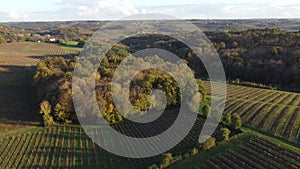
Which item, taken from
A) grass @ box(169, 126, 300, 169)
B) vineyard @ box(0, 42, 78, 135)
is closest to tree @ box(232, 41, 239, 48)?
grass @ box(169, 126, 300, 169)

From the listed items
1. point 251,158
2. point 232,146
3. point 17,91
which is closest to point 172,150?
point 232,146

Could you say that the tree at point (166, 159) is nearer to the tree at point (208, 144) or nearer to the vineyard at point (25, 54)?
the tree at point (208, 144)

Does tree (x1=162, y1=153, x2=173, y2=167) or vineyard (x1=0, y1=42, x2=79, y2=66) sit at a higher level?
vineyard (x1=0, y1=42, x2=79, y2=66)

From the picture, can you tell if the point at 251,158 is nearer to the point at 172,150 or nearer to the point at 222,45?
the point at 172,150

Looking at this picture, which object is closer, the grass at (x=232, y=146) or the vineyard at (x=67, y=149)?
the grass at (x=232, y=146)

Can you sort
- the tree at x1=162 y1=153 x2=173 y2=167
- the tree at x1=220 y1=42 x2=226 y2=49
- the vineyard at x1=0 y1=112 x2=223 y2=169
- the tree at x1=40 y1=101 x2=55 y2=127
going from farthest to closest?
1. the tree at x1=220 y1=42 x2=226 y2=49
2. the tree at x1=40 y1=101 x2=55 y2=127
3. the vineyard at x1=0 y1=112 x2=223 y2=169
4. the tree at x1=162 y1=153 x2=173 y2=167

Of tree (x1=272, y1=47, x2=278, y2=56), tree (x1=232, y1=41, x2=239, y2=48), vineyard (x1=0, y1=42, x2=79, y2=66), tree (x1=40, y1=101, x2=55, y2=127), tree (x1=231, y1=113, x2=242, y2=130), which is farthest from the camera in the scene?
tree (x1=232, y1=41, x2=239, y2=48)

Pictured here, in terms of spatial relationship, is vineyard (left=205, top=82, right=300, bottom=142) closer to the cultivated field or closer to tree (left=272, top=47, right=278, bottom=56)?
the cultivated field

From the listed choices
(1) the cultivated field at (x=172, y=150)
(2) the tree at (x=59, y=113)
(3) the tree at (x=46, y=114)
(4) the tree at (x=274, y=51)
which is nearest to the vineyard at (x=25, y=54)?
(1) the cultivated field at (x=172, y=150)

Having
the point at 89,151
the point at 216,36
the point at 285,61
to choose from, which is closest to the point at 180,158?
the point at 89,151
